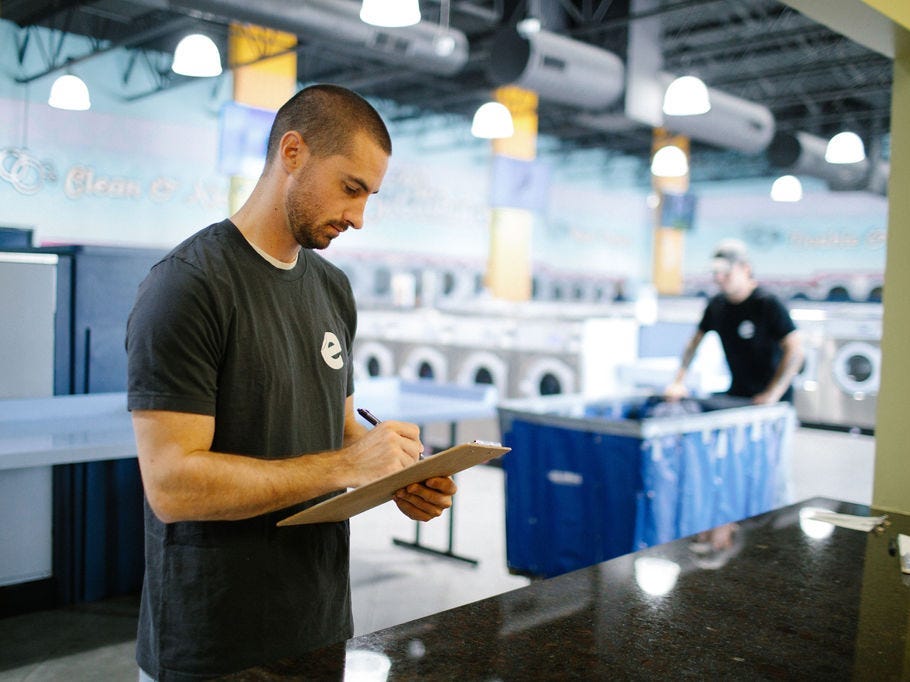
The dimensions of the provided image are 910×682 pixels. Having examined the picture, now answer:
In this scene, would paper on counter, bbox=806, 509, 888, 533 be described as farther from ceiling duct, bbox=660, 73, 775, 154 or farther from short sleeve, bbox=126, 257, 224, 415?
ceiling duct, bbox=660, 73, 775, 154

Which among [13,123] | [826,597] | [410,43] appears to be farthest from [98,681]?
[13,123]

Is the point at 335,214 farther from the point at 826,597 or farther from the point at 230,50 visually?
the point at 230,50

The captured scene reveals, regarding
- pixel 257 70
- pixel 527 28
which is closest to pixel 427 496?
pixel 527 28

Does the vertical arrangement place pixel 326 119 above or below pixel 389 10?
below

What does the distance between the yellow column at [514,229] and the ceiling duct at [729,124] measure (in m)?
2.25

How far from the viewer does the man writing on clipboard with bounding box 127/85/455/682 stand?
1.38m

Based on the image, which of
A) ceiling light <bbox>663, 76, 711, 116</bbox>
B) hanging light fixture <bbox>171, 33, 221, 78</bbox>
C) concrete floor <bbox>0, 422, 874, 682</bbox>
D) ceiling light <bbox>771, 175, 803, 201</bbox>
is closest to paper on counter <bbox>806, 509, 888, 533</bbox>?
concrete floor <bbox>0, 422, 874, 682</bbox>

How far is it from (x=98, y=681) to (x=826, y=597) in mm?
2624

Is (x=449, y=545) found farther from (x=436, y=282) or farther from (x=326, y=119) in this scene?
(x=436, y=282)

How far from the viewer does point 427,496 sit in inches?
61.2

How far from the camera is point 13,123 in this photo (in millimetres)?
9672

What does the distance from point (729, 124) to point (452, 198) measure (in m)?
7.27

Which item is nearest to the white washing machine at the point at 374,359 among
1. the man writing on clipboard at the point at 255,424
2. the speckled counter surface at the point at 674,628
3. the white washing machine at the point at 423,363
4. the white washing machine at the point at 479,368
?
the white washing machine at the point at 423,363

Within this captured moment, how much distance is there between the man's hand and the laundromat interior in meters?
1.65
